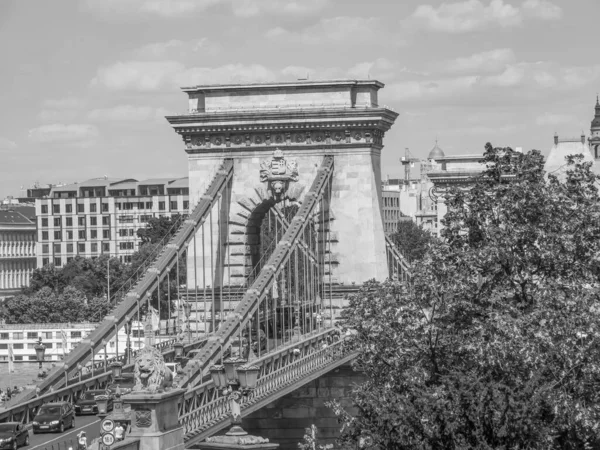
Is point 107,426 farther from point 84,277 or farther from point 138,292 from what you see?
point 84,277

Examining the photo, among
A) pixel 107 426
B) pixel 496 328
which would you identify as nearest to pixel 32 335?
pixel 496 328

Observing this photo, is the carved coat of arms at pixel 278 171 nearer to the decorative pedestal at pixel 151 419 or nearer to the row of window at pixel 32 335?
the decorative pedestal at pixel 151 419

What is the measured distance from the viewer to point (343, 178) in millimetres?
74250

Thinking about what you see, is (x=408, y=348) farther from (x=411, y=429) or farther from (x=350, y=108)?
(x=350, y=108)

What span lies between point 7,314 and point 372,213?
280ft

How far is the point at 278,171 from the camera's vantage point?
73750 mm

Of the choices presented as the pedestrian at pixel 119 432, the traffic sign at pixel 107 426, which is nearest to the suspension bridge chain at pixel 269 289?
the pedestrian at pixel 119 432

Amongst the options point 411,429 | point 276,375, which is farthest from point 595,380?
point 276,375

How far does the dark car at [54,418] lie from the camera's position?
190 feet

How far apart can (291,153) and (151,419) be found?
30.3m

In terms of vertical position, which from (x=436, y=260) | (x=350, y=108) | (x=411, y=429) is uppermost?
(x=350, y=108)

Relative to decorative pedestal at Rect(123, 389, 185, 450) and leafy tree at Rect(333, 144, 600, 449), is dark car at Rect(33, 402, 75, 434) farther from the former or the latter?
decorative pedestal at Rect(123, 389, 185, 450)

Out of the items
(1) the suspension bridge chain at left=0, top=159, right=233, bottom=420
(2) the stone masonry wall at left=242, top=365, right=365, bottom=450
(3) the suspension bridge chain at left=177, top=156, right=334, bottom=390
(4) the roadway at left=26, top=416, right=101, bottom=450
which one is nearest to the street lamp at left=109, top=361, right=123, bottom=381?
(1) the suspension bridge chain at left=0, top=159, right=233, bottom=420

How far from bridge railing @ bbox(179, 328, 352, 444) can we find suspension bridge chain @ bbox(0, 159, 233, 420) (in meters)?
5.20
